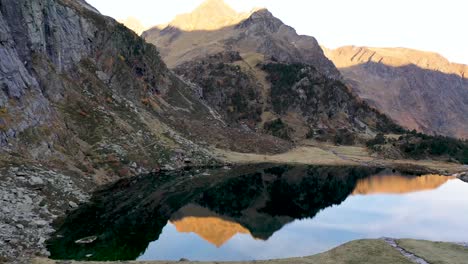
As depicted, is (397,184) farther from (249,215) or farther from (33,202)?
(33,202)

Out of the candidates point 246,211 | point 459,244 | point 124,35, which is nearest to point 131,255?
point 246,211

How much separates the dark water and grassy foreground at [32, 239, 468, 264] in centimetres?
493

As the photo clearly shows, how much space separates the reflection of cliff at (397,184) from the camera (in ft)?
336

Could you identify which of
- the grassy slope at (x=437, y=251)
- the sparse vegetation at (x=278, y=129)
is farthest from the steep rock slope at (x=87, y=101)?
the grassy slope at (x=437, y=251)

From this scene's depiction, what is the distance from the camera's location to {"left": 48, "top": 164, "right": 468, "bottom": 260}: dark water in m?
51.6

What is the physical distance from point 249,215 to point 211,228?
472 inches

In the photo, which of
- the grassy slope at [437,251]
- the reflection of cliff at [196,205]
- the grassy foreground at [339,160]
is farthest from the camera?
the grassy foreground at [339,160]

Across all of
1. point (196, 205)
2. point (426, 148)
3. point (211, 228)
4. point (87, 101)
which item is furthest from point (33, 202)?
point (426, 148)

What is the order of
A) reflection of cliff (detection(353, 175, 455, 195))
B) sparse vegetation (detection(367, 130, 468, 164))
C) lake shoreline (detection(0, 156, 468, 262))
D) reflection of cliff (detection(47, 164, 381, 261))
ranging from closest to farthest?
lake shoreline (detection(0, 156, 468, 262)), reflection of cliff (detection(47, 164, 381, 261)), reflection of cliff (detection(353, 175, 455, 195)), sparse vegetation (detection(367, 130, 468, 164))

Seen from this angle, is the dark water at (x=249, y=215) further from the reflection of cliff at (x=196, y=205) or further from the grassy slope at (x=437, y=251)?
the grassy slope at (x=437, y=251)

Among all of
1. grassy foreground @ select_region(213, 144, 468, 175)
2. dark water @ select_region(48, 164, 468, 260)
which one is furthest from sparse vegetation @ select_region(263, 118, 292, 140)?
dark water @ select_region(48, 164, 468, 260)

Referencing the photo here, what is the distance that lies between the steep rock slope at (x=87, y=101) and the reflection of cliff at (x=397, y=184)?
4188 cm

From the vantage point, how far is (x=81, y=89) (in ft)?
329

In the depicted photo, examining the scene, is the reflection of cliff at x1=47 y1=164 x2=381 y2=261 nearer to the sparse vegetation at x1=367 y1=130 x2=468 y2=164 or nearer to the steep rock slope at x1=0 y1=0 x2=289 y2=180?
the steep rock slope at x1=0 y1=0 x2=289 y2=180
